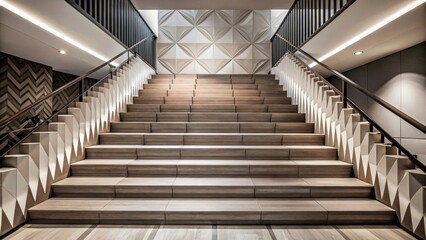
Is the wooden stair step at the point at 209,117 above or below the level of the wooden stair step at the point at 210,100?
below

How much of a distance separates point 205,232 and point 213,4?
5.20 metres

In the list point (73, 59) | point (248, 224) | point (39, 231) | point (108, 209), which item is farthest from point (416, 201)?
point (73, 59)

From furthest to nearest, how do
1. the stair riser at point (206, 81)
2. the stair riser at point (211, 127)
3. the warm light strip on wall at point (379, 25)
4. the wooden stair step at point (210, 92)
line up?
1. the stair riser at point (206, 81)
2. the wooden stair step at point (210, 92)
3. the stair riser at point (211, 127)
4. the warm light strip on wall at point (379, 25)

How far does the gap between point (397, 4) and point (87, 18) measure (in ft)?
12.8

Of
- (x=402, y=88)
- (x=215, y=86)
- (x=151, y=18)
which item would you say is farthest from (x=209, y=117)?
(x=151, y=18)

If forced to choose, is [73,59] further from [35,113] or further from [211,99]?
[211,99]

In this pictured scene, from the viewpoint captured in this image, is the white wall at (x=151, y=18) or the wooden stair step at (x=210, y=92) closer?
the wooden stair step at (x=210, y=92)

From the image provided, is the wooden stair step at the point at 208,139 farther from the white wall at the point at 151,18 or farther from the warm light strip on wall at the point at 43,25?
the white wall at the point at 151,18

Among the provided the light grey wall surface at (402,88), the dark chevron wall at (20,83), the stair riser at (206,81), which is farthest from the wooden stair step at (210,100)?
the dark chevron wall at (20,83)

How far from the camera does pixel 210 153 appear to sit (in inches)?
151

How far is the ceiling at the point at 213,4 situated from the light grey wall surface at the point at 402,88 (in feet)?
7.88

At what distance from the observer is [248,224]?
2736mm

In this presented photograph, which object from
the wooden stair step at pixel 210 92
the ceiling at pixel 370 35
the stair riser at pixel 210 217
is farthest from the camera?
the wooden stair step at pixel 210 92

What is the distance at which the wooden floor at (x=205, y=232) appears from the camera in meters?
2.49
